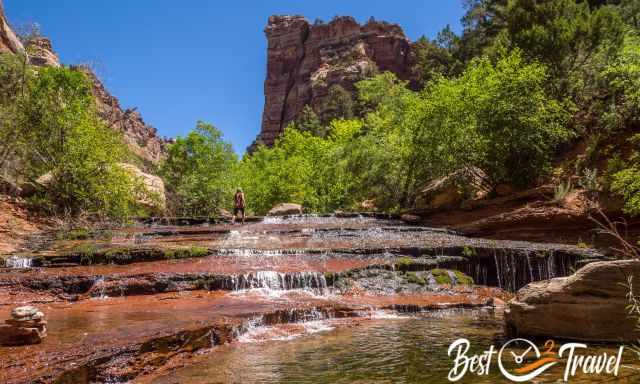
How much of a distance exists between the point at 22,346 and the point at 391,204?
82.0ft

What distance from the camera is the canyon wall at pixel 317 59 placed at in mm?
78188

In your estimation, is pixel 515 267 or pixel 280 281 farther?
pixel 515 267

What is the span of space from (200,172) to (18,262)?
27066 mm

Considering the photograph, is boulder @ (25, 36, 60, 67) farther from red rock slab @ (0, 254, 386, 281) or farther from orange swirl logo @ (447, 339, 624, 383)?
orange swirl logo @ (447, 339, 624, 383)

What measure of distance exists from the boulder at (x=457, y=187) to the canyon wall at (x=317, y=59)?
2008 inches

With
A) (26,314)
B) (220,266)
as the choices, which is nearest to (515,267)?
(220,266)

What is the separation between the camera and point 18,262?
37.8 feet

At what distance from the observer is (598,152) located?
684 inches

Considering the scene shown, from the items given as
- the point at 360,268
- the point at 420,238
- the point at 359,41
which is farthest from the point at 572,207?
the point at 359,41

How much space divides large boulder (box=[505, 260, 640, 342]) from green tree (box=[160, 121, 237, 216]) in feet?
103

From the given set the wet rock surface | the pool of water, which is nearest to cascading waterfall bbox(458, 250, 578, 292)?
the wet rock surface

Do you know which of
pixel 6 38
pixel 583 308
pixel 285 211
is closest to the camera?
pixel 583 308

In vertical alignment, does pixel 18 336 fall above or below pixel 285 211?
below

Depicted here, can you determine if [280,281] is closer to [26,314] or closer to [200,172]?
Result: [26,314]
